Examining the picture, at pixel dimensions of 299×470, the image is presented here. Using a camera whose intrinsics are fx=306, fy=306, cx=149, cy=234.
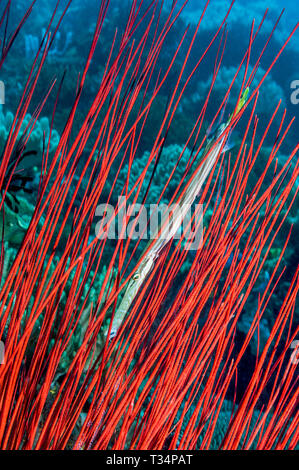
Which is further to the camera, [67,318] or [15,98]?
[15,98]

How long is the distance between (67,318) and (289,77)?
12.1m

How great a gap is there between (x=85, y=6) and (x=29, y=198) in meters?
10.9

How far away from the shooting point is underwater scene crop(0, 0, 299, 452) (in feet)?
2.33

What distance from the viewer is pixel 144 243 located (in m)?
4.20

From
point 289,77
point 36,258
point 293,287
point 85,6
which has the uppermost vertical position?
point 85,6

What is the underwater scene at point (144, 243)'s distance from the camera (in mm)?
710
